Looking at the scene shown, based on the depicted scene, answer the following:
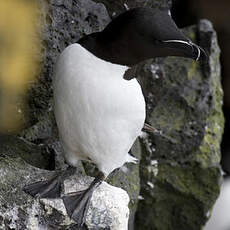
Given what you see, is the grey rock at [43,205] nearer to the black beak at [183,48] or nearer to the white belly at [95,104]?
the white belly at [95,104]

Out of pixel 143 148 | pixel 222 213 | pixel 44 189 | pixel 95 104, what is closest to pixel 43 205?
pixel 44 189

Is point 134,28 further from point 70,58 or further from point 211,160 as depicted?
point 211,160

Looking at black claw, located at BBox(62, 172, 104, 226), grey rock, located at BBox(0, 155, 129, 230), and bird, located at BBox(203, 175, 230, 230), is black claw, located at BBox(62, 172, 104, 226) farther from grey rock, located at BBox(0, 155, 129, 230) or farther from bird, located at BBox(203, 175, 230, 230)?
bird, located at BBox(203, 175, 230, 230)

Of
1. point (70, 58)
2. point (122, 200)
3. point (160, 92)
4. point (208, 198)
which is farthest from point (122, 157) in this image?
point (208, 198)

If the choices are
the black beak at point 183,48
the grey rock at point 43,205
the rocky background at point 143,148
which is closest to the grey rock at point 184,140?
the rocky background at point 143,148

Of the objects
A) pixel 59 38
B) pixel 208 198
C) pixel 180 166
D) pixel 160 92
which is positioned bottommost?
pixel 208 198

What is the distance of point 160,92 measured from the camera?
1.41 metres

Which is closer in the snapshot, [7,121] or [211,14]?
[7,121]

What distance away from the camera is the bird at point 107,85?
727 millimetres

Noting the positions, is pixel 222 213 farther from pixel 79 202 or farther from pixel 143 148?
pixel 79 202

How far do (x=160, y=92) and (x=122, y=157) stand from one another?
57cm

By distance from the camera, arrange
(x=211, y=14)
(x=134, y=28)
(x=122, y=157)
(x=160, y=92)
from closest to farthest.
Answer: (x=134, y=28) → (x=122, y=157) → (x=160, y=92) → (x=211, y=14)

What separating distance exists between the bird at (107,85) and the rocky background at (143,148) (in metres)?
0.04

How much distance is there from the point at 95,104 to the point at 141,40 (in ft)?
0.42
